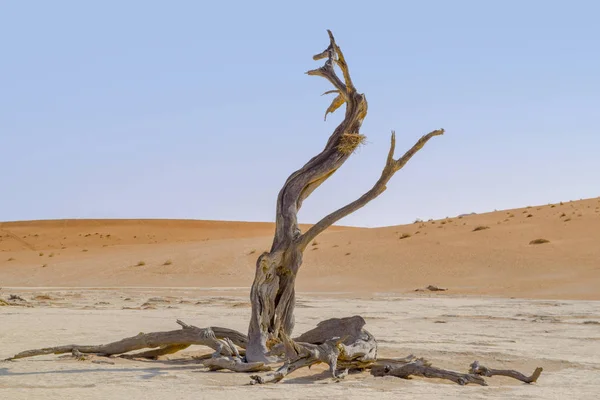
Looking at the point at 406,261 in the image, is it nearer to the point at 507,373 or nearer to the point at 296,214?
the point at 296,214

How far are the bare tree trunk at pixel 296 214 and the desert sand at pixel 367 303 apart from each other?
84 cm

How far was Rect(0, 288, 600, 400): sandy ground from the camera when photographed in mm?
8320

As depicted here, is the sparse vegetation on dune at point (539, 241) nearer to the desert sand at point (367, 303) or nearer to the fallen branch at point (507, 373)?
the desert sand at point (367, 303)

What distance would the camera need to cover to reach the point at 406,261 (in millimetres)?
33219

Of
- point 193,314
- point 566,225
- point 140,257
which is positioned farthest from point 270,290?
point 140,257

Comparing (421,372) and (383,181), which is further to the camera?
(383,181)

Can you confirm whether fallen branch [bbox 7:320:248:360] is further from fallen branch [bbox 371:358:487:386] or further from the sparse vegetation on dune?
the sparse vegetation on dune

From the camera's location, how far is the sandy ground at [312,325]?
832 cm

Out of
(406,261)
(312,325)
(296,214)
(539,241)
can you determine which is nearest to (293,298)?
(296,214)

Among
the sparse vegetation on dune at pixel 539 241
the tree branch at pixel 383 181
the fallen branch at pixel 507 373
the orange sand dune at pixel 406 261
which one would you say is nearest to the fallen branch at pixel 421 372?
the fallen branch at pixel 507 373

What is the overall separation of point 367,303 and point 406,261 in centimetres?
1169

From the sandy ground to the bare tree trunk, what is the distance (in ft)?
2.32

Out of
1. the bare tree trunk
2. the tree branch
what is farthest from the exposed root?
the tree branch

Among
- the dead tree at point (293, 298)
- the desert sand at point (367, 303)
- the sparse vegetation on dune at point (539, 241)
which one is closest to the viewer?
the desert sand at point (367, 303)
